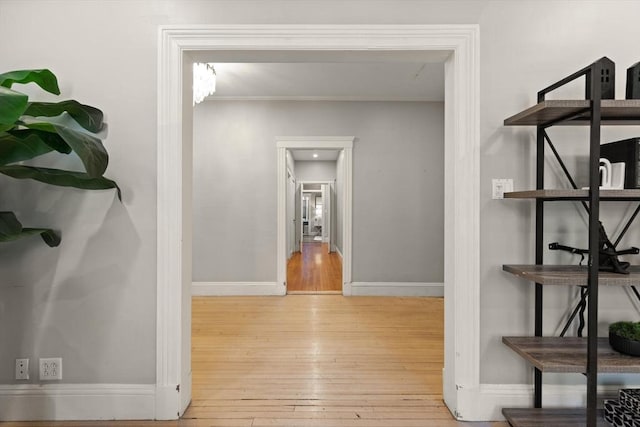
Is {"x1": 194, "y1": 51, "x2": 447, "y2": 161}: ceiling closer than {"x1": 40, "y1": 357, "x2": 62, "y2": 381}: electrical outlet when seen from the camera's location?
No

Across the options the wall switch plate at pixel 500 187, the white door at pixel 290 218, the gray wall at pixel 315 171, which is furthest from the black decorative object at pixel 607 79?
the gray wall at pixel 315 171

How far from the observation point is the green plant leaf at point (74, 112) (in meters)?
1.43

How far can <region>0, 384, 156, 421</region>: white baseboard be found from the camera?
1728 millimetres

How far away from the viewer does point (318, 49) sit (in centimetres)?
176

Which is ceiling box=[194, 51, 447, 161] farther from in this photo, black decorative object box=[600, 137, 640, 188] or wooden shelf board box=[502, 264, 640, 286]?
wooden shelf board box=[502, 264, 640, 286]

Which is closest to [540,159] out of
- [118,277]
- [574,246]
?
[574,246]

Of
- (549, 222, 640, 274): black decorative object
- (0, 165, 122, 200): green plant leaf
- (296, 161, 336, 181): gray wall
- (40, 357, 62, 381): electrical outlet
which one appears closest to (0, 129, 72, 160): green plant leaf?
(0, 165, 122, 200): green plant leaf

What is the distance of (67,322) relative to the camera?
1.76 m

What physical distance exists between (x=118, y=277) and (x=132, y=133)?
0.78 metres

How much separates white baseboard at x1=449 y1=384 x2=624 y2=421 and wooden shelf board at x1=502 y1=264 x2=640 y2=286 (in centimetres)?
66

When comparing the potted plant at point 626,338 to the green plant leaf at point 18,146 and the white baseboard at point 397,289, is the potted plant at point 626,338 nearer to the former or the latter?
the white baseboard at point 397,289

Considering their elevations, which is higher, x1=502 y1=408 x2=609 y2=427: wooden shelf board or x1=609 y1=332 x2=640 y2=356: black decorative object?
x1=609 y1=332 x2=640 y2=356: black decorative object

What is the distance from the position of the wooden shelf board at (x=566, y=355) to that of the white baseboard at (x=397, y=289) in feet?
8.11

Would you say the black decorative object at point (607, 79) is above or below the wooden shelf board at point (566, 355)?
above
